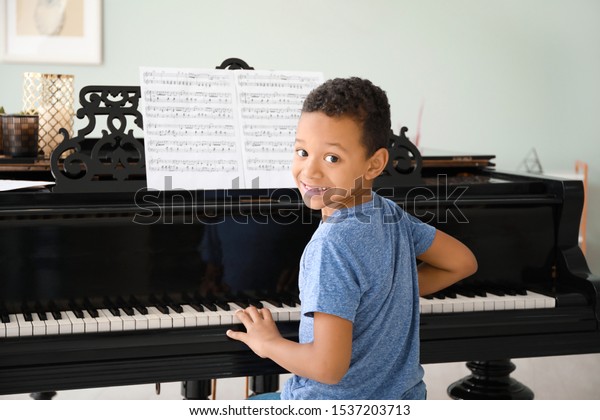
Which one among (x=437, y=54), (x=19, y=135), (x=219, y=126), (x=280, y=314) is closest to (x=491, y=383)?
(x=280, y=314)

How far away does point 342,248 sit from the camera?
1.55 metres

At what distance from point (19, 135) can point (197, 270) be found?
772mm

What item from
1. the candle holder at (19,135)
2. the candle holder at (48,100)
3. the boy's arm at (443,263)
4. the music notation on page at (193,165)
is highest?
the candle holder at (48,100)

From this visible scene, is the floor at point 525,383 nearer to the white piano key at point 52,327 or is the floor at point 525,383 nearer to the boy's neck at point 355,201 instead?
the white piano key at point 52,327

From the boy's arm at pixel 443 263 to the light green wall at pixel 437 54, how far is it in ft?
12.4

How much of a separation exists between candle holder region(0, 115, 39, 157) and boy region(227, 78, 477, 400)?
4.08 ft

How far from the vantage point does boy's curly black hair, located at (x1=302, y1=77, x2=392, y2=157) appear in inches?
62.0

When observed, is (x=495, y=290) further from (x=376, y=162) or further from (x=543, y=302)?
(x=376, y=162)

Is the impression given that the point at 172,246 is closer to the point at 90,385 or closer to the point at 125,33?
the point at 90,385

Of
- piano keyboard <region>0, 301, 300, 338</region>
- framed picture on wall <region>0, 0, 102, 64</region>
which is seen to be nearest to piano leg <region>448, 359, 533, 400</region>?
piano keyboard <region>0, 301, 300, 338</region>

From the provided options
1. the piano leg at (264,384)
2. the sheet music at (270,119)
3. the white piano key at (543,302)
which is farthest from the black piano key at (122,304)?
the white piano key at (543,302)

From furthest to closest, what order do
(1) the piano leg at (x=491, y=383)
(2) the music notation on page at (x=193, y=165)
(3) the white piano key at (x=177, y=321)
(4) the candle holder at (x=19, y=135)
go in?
(1) the piano leg at (x=491, y=383), (4) the candle holder at (x=19, y=135), (2) the music notation on page at (x=193, y=165), (3) the white piano key at (x=177, y=321)

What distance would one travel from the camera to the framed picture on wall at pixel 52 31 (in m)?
5.29

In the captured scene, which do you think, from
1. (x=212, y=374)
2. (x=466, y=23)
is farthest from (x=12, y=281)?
(x=466, y=23)
